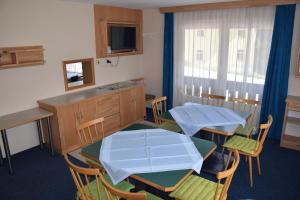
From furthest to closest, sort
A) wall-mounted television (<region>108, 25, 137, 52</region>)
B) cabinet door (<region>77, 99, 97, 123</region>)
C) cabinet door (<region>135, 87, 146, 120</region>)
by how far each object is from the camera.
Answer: cabinet door (<region>135, 87, 146, 120</region>) < wall-mounted television (<region>108, 25, 137, 52</region>) < cabinet door (<region>77, 99, 97, 123</region>)

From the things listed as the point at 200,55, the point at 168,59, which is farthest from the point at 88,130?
the point at 200,55

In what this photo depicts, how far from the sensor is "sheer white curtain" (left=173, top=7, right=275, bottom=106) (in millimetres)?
3973

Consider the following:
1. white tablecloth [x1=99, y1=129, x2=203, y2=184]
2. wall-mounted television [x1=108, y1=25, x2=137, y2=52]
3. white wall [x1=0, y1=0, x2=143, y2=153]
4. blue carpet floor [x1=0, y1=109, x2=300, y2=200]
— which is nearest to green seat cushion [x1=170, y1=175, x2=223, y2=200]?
white tablecloth [x1=99, y1=129, x2=203, y2=184]

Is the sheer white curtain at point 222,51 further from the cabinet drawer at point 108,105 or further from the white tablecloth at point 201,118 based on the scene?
the cabinet drawer at point 108,105

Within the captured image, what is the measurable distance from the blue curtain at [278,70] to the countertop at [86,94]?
Answer: 2.43m

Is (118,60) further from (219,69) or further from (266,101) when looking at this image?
(266,101)

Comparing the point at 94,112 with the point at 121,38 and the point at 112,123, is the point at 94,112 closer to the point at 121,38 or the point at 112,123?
the point at 112,123

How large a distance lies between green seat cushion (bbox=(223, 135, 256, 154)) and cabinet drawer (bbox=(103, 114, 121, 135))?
2.17 metres

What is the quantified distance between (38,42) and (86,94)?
43.7 inches

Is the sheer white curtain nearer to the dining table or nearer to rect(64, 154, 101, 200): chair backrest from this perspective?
the dining table

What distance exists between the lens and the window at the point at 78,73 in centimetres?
412

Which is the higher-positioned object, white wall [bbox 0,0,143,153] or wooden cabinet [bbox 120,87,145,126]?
white wall [bbox 0,0,143,153]

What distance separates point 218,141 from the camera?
3988 mm

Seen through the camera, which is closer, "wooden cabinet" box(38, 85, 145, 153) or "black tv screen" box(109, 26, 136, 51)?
"wooden cabinet" box(38, 85, 145, 153)
